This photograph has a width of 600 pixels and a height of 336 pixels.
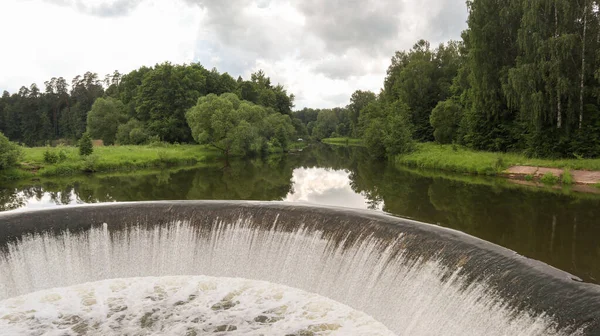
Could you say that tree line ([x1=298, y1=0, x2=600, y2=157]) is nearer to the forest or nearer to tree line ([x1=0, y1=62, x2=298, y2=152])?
the forest

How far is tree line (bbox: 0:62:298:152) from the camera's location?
5106 centimetres

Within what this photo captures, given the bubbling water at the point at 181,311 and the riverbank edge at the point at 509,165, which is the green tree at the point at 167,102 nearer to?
the riverbank edge at the point at 509,165

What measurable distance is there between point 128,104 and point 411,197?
48473mm

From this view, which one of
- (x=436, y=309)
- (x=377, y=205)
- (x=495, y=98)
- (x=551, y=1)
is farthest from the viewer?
(x=495, y=98)

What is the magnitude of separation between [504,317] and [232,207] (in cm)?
833

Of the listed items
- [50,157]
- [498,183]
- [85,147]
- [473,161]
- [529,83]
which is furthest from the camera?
[85,147]

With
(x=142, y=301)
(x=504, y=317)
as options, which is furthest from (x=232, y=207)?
(x=504, y=317)

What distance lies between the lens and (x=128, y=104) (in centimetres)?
5688

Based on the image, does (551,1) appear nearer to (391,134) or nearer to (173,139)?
(391,134)

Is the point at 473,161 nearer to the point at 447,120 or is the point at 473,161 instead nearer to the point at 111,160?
the point at 447,120

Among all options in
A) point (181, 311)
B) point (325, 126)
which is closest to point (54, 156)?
point (181, 311)

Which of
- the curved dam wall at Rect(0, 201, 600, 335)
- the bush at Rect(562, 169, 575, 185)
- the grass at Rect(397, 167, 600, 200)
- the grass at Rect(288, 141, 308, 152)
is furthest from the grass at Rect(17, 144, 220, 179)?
the bush at Rect(562, 169, 575, 185)

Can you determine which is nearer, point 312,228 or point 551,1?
point 312,228

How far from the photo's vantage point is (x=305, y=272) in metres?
10.3
